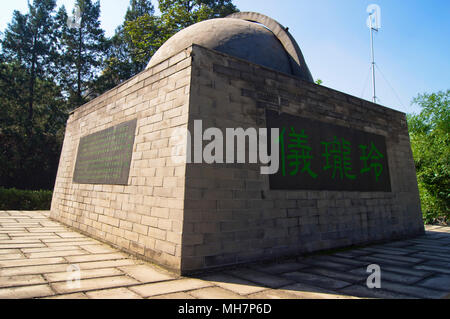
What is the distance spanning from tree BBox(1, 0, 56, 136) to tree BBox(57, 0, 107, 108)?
2.59ft

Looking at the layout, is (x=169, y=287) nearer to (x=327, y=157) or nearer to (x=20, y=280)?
(x=20, y=280)

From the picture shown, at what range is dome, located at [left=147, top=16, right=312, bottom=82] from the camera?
5.93 metres

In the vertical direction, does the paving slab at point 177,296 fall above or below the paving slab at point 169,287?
below

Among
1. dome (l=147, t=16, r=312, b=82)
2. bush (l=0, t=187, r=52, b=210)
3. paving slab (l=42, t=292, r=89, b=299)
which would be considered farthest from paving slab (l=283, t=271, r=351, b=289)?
bush (l=0, t=187, r=52, b=210)

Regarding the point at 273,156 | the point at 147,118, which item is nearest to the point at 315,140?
the point at 273,156

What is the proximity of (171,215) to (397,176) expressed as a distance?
6871 millimetres

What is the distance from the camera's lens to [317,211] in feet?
18.7

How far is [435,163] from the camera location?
1182 cm

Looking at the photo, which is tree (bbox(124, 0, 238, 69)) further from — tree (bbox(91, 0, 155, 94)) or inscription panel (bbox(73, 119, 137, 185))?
inscription panel (bbox(73, 119, 137, 185))

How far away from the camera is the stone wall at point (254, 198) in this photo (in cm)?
414

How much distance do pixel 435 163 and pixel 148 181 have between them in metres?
12.3

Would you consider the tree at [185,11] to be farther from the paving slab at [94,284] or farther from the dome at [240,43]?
the paving slab at [94,284]

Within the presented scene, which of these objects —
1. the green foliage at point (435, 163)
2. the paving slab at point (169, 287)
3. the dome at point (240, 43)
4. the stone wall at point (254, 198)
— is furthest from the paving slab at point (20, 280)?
the green foliage at point (435, 163)

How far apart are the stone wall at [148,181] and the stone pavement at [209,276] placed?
→ 14.2 inches
